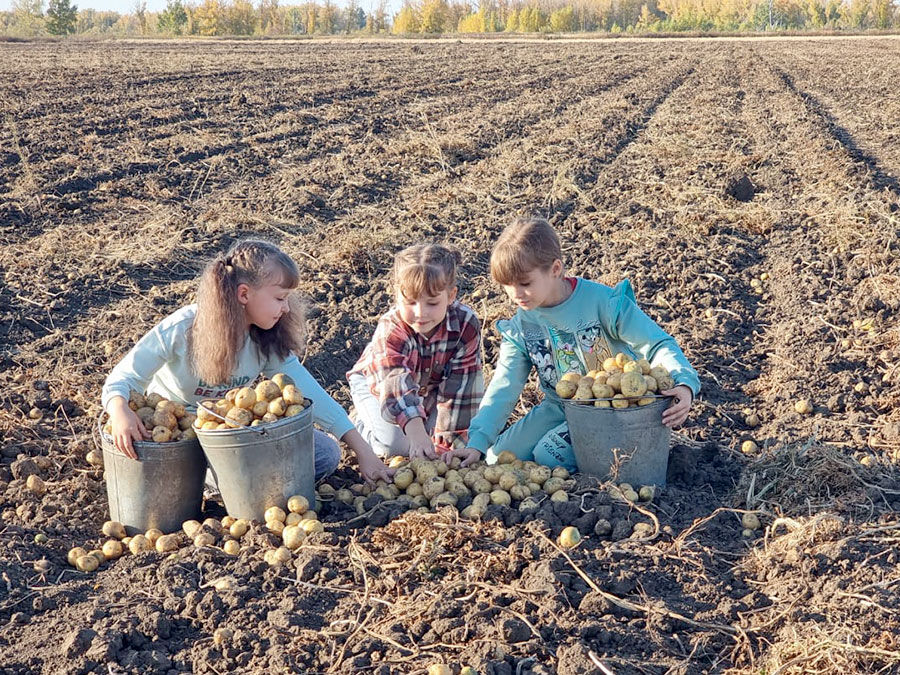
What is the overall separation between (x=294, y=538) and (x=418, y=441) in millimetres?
808

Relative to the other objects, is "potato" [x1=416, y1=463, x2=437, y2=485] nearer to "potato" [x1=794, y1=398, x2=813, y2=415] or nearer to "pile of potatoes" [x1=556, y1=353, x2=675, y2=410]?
"pile of potatoes" [x1=556, y1=353, x2=675, y2=410]

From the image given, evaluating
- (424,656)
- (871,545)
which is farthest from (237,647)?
(871,545)

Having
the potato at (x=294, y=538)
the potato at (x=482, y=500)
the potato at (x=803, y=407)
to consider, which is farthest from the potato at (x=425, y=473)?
the potato at (x=803, y=407)

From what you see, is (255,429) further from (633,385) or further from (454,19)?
(454,19)

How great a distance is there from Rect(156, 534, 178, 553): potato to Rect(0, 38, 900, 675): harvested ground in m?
0.05

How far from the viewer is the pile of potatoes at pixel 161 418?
132 inches

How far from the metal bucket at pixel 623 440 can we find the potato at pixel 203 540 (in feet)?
4.65

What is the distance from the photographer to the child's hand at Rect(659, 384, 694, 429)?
137 inches

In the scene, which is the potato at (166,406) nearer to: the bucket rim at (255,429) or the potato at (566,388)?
the bucket rim at (255,429)

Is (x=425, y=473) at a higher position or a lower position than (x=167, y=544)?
higher

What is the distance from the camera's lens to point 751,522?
3387mm

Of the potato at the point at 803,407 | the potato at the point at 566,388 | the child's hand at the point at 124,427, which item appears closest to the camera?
the child's hand at the point at 124,427

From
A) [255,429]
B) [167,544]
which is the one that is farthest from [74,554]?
[255,429]

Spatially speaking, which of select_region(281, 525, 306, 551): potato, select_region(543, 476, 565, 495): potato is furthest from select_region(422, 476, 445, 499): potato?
select_region(281, 525, 306, 551): potato
